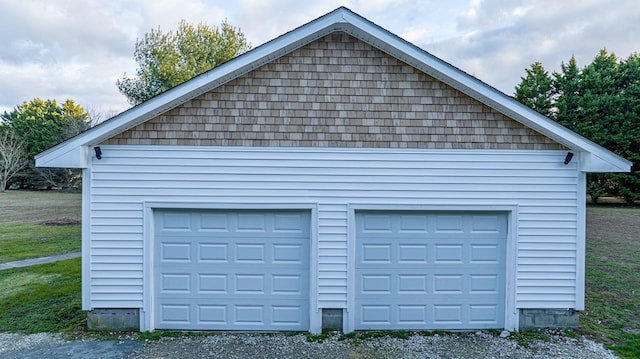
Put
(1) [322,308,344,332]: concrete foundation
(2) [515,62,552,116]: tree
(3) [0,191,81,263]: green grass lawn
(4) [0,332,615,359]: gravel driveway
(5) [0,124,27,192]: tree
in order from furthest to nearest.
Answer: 1. (5) [0,124,27,192]: tree
2. (2) [515,62,552,116]: tree
3. (3) [0,191,81,263]: green grass lawn
4. (1) [322,308,344,332]: concrete foundation
5. (4) [0,332,615,359]: gravel driveway

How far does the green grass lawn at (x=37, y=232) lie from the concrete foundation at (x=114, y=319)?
6.97m

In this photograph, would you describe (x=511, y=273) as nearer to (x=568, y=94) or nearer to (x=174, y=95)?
(x=174, y=95)

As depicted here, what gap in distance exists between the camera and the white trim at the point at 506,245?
19.0 feet

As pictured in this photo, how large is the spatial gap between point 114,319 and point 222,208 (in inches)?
101

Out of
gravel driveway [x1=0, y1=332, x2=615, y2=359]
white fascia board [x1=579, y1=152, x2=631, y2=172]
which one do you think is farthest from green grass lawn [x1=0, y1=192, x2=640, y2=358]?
white fascia board [x1=579, y1=152, x2=631, y2=172]

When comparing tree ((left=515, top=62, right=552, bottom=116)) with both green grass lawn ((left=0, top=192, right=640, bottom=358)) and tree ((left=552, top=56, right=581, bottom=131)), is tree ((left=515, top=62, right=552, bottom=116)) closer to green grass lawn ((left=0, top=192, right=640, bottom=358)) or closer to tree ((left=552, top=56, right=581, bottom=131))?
tree ((left=552, top=56, right=581, bottom=131))

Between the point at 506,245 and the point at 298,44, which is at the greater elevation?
the point at 298,44

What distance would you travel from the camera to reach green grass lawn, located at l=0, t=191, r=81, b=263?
1136 cm

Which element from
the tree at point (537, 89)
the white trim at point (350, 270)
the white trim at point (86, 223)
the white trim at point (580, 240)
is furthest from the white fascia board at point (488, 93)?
the tree at point (537, 89)

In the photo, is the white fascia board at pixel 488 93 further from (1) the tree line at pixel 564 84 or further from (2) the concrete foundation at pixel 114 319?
(1) the tree line at pixel 564 84

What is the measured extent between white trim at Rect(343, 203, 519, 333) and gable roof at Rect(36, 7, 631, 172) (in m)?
1.42

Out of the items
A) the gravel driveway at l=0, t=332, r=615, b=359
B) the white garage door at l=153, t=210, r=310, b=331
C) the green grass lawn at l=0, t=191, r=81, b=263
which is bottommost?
the gravel driveway at l=0, t=332, r=615, b=359

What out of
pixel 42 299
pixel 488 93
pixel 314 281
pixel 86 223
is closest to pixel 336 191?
pixel 314 281

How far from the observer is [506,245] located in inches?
234
